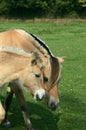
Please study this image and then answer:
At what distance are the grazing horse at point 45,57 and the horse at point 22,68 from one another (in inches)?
10.6

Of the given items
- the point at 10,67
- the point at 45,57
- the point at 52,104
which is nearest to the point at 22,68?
the point at 10,67

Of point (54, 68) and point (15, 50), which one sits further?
point (54, 68)

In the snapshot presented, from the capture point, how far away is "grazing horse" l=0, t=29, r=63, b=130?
5814 millimetres

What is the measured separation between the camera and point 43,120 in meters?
7.88

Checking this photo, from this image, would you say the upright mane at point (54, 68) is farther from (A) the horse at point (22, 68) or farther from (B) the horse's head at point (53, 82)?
(A) the horse at point (22, 68)

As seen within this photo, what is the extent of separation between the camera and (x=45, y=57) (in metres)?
5.75

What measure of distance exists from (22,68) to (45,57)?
0.56 metres

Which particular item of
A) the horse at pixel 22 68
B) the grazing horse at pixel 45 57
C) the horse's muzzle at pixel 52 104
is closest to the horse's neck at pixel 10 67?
the horse at pixel 22 68

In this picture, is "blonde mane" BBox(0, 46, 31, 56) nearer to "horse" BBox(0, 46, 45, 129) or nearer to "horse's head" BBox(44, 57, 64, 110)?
"horse" BBox(0, 46, 45, 129)

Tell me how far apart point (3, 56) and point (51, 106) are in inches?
45.5

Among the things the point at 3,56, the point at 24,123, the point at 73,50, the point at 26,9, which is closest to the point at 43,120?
the point at 24,123

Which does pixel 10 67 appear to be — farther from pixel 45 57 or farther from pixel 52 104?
pixel 52 104

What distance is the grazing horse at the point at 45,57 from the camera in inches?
229

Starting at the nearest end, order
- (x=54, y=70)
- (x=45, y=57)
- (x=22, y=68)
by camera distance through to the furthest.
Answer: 1. (x=22, y=68)
2. (x=45, y=57)
3. (x=54, y=70)
